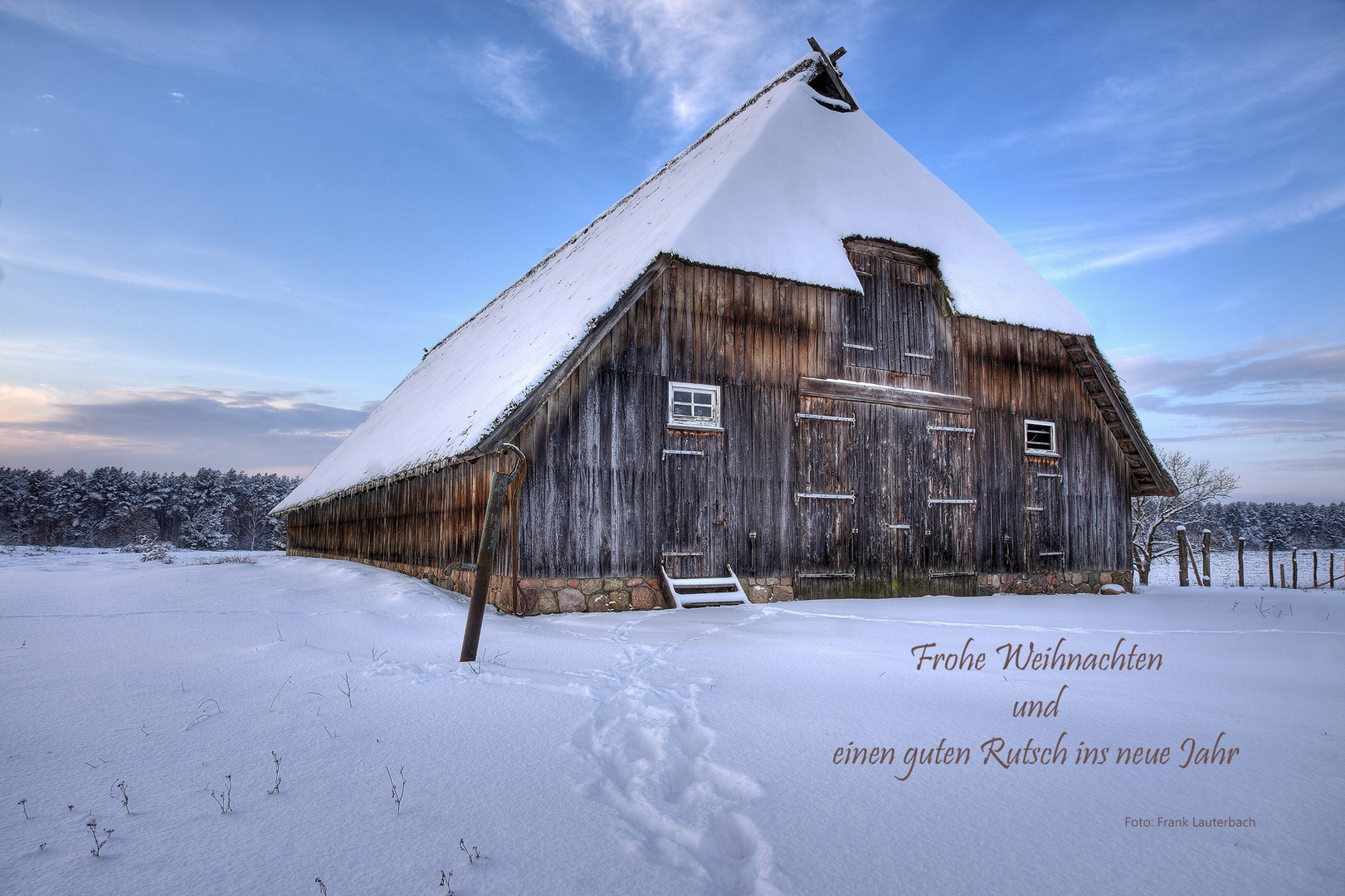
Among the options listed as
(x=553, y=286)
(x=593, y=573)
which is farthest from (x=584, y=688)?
(x=553, y=286)

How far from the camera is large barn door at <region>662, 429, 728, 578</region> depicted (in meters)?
9.59

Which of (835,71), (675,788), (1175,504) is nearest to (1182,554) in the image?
(1175,504)

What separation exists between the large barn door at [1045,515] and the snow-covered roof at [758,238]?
9.13 ft

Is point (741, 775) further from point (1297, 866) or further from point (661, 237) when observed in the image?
point (661, 237)

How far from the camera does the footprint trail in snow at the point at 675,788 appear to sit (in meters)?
2.36

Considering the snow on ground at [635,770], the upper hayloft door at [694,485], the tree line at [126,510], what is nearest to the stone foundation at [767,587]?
the upper hayloft door at [694,485]

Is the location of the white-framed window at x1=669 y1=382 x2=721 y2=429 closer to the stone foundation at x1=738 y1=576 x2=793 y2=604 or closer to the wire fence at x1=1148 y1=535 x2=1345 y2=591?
the stone foundation at x1=738 y1=576 x2=793 y2=604

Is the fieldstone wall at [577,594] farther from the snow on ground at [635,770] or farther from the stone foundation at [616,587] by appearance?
the snow on ground at [635,770]

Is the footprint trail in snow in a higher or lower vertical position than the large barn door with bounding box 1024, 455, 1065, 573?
lower

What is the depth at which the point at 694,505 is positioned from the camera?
32.0ft

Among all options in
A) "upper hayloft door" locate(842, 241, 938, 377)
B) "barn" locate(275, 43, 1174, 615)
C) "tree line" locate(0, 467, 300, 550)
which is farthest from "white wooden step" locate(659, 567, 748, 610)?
"tree line" locate(0, 467, 300, 550)

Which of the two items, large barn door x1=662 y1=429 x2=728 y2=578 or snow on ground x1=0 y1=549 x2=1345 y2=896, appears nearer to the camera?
snow on ground x1=0 y1=549 x2=1345 y2=896

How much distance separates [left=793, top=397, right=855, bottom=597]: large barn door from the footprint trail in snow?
20.8 ft

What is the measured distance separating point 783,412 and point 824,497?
5.11ft
